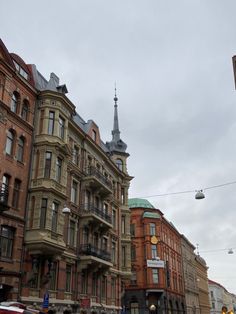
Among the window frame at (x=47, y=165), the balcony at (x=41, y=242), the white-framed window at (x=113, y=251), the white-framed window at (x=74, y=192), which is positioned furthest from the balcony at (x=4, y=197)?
the white-framed window at (x=113, y=251)

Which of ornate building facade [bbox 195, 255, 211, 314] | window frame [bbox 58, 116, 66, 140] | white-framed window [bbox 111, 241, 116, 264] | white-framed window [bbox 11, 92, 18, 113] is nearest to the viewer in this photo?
white-framed window [bbox 11, 92, 18, 113]

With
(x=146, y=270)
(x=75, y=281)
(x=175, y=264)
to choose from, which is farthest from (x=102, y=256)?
(x=175, y=264)

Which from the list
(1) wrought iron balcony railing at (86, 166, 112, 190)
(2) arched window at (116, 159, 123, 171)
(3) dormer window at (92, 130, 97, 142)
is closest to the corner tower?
(2) arched window at (116, 159, 123, 171)

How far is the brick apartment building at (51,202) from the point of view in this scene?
25594 millimetres

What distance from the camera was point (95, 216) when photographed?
34.0m

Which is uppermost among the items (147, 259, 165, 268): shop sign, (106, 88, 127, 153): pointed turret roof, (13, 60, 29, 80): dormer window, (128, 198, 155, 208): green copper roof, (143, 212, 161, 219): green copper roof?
(106, 88, 127, 153): pointed turret roof

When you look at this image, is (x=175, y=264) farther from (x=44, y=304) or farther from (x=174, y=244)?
(x=44, y=304)

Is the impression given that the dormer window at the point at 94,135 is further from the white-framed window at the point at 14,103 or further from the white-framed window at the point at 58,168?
the white-framed window at the point at 14,103

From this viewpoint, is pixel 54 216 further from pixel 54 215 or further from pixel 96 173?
pixel 96 173

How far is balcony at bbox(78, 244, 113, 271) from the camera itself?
3228 centimetres

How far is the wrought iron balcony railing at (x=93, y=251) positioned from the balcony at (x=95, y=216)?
7.03 ft

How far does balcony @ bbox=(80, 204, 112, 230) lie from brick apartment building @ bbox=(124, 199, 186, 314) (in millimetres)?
17379

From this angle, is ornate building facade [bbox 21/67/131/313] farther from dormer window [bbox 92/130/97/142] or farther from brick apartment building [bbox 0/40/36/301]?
brick apartment building [bbox 0/40/36/301]

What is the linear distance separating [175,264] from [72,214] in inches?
1825
